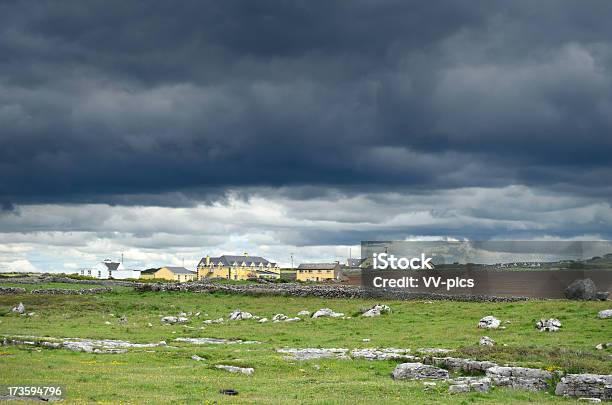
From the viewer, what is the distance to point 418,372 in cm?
3766

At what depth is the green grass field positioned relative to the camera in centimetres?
3269

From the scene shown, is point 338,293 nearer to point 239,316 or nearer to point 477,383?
point 239,316

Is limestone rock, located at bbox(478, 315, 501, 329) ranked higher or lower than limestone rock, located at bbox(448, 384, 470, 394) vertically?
higher

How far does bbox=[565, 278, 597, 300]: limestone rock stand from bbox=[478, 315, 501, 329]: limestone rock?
920 inches

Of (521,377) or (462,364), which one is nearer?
(521,377)

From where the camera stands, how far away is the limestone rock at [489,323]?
195 ft

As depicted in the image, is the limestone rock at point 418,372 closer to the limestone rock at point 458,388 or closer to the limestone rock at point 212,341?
the limestone rock at point 458,388

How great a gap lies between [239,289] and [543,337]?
218ft

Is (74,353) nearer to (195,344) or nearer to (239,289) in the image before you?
(195,344)

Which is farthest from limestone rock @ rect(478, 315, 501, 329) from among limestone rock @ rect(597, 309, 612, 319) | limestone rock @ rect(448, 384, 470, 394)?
limestone rock @ rect(448, 384, 470, 394)

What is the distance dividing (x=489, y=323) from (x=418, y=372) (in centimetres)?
2453

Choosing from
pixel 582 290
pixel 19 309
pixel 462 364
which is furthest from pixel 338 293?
pixel 462 364

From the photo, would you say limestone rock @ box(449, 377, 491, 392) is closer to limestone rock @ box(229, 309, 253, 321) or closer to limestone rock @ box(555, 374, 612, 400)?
limestone rock @ box(555, 374, 612, 400)

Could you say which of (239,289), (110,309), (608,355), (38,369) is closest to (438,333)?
(608,355)
